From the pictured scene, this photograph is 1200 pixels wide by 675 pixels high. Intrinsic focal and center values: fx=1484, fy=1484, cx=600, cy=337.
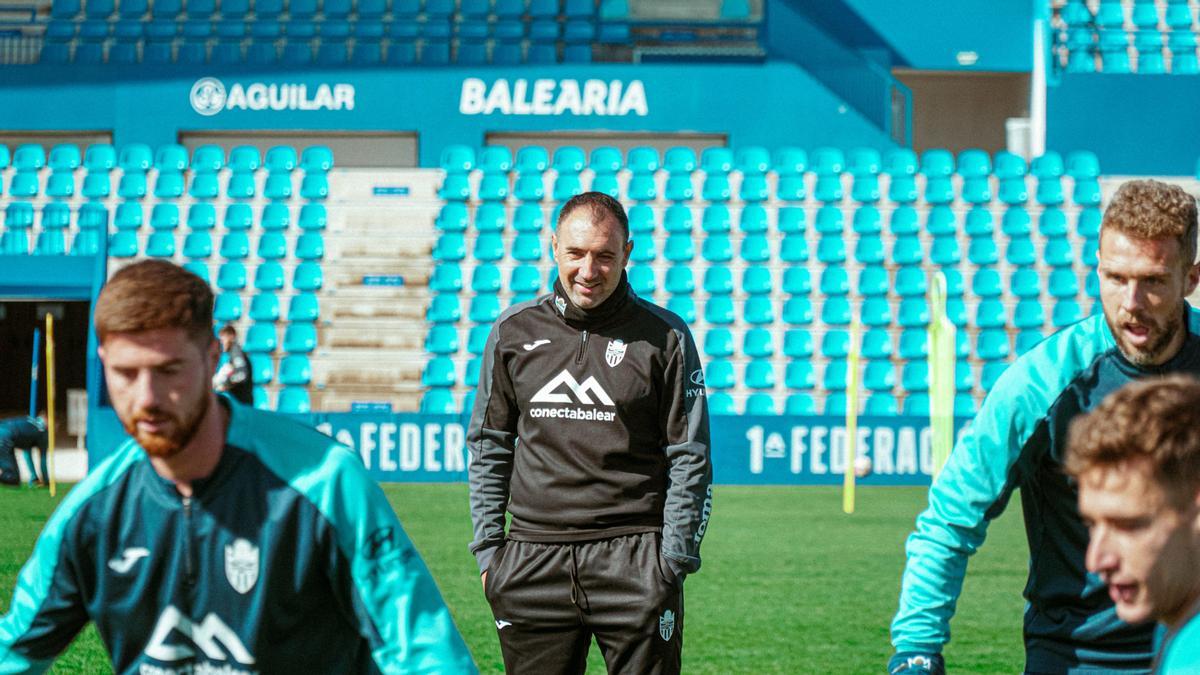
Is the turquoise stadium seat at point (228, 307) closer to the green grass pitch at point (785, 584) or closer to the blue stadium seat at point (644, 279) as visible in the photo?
the green grass pitch at point (785, 584)

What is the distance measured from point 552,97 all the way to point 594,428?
18.0 meters

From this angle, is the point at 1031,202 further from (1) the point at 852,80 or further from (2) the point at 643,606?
(2) the point at 643,606

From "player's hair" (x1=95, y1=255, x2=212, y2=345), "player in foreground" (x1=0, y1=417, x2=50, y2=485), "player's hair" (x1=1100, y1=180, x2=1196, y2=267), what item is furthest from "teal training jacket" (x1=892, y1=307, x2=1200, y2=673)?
"player in foreground" (x1=0, y1=417, x2=50, y2=485)

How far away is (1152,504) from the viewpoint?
1970 millimetres

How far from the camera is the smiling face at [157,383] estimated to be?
2.45 meters

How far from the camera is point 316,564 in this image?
2.64 metres

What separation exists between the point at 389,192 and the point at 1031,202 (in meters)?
8.41

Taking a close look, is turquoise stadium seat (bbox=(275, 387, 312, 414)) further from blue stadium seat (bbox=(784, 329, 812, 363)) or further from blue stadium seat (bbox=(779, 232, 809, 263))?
blue stadium seat (bbox=(779, 232, 809, 263))

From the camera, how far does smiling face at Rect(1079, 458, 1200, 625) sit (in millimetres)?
1970

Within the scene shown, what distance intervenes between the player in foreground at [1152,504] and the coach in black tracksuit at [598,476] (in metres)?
2.27

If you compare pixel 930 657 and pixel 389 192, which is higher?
pixel 389 192

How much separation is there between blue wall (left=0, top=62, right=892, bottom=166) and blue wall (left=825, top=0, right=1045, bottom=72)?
8.85ft

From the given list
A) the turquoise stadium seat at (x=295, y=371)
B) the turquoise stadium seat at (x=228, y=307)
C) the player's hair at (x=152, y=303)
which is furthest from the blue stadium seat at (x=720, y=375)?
the player's hair at (x=152, y=303)

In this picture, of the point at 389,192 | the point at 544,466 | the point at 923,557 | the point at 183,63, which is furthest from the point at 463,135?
the point at 923,557
